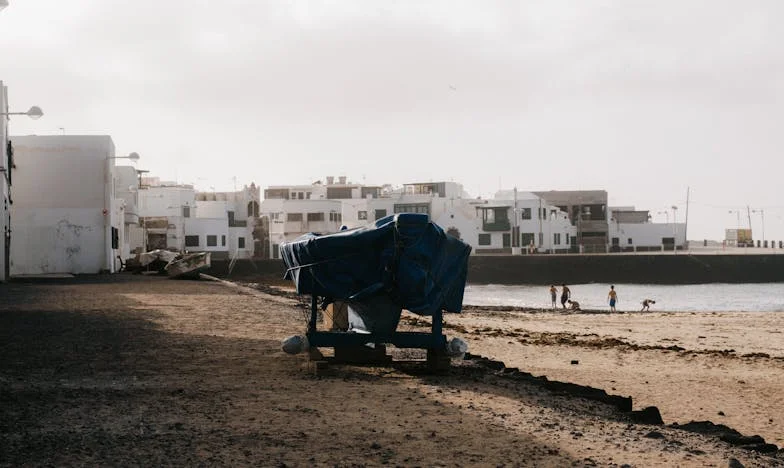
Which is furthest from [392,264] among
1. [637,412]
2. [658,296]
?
[658,296]

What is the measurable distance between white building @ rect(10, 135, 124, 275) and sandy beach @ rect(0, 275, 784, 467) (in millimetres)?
35730

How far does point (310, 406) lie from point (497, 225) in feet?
305

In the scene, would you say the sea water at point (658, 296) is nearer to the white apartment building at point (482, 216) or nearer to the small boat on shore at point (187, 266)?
the small boat on shore at point (187, 266)

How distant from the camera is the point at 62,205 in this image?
52.3m

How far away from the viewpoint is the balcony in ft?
333

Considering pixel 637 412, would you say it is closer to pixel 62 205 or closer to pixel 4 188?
pixel 4 188

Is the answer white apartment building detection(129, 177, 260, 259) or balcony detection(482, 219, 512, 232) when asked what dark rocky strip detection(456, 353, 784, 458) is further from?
balcony detection(482, 219, 512, 232)

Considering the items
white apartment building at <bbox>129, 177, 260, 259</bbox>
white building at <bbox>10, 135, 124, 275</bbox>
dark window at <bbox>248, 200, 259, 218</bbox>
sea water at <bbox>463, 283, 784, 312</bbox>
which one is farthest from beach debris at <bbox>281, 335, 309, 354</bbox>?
dark window at <bbox>248, 200, 259, 218</bbox>

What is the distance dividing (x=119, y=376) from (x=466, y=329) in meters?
14.0

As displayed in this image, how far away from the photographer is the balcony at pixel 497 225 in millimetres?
101375

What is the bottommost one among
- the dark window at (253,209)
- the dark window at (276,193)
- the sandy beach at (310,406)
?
the sandy beach at (310,406)

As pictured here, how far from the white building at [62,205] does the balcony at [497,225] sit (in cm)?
5453

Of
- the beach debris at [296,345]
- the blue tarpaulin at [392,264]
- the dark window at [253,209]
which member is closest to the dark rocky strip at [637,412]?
the blue tarpaulin at [392,264]

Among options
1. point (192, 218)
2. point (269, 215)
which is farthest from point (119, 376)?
point (269, 215)
